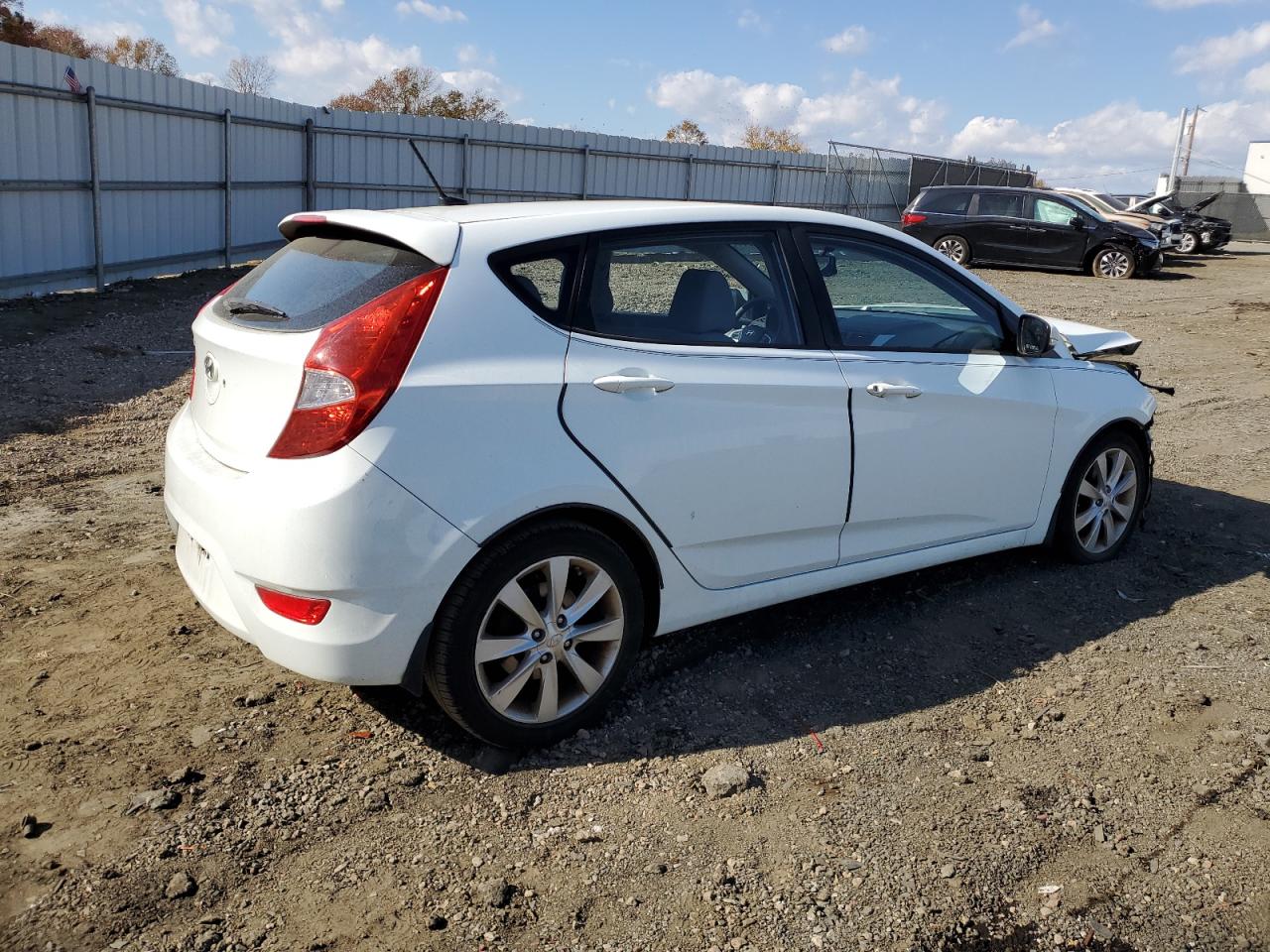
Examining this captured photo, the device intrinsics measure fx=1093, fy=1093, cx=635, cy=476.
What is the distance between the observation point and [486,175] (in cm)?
2119

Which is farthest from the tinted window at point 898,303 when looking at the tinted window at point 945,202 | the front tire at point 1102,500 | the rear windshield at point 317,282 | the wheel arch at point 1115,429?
the tinted window at point 945,202

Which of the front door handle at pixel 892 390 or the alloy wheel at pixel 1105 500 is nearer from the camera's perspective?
the front door handle at pixel 892 390

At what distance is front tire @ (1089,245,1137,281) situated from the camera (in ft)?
72.5

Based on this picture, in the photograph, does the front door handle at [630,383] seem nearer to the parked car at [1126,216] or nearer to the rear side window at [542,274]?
the rear side window at [542,274]

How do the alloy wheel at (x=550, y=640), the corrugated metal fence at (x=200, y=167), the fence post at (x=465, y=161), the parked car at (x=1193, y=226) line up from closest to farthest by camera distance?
1. the alloy wheel at (x=550, y=640)
2. the corrugated metal fence at (x=200, y=167)
3. the fence post at (x=465, y=161)
4. the parked car at (x=1193, y=226)

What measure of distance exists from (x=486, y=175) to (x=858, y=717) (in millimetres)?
19056

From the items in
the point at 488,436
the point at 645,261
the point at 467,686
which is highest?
the point at 645,261

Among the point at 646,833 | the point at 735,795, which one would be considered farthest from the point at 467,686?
the point at 735,795

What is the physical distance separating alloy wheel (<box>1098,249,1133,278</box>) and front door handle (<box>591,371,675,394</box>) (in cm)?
2147

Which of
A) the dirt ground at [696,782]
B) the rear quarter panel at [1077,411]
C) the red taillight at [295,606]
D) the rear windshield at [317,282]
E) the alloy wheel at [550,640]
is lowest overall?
the dirt ground at [696,782]

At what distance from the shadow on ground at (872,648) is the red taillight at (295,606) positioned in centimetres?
67

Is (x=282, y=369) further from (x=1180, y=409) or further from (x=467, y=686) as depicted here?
(x=1180, y=409)

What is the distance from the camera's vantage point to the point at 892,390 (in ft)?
13.2

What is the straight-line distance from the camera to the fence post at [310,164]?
58.2ft
